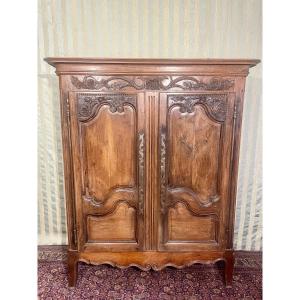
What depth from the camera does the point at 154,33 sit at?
201 centimetres

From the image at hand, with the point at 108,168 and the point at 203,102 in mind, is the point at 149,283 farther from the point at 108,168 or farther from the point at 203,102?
the point at 203,102

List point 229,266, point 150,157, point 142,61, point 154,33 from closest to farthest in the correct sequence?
point 142,61
point 150,157
point 229,266
point 154,33

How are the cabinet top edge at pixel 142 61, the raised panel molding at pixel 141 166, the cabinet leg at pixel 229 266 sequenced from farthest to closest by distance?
the cabinet leg at pixel 229 266, the raised panel molding at pixel 141 166, the cabinet top edge at pixel 142 61

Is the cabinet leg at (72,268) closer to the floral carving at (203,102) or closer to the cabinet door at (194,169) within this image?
the cabinet door at (194,169)

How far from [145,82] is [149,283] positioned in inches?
48.4

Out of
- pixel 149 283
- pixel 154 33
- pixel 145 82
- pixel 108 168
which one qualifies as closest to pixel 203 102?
pixel 145 82

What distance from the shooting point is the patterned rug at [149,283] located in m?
1.74

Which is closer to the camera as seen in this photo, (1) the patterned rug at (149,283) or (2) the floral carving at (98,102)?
(2) the floral carving at (98,102)

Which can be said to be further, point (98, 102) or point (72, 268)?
point (72, 268)

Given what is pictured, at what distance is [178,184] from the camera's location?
1616 millimetres

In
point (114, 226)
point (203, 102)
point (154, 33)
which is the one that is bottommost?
point (114, 226)

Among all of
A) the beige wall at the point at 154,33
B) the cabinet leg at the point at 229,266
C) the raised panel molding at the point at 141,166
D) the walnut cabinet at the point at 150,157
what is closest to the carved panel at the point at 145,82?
the walnut cabinet at the point at 150,157

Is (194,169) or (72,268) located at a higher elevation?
(194,169)
